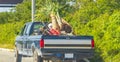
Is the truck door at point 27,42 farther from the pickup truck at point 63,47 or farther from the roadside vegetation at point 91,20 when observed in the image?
the pickup truck at point 63,47

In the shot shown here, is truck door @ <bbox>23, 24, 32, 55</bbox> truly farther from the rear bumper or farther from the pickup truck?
the rear bumper

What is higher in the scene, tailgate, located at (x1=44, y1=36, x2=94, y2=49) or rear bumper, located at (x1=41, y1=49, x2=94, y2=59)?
tailgate, located at (x1=44, y1=36, x2=94, y2=49)

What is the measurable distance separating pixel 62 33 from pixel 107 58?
7.39 feet

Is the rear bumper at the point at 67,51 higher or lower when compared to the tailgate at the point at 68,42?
lower

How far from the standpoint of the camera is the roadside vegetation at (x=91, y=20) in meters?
20.0

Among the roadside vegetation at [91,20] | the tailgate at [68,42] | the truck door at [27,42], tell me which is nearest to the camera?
the tailgate at [68,42]

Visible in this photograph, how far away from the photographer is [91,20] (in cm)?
2572

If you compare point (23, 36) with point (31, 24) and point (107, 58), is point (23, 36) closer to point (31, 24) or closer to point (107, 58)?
point (31, 24)

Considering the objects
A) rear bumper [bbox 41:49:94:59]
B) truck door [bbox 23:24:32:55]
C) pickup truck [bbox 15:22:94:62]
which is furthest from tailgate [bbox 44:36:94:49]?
truck door [bbox 23:24:32:55]

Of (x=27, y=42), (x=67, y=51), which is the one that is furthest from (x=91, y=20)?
(x=67, y=51)

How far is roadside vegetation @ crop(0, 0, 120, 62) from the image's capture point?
2003 centimetres

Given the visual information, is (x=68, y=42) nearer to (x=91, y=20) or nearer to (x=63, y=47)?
(x=63, y=47)

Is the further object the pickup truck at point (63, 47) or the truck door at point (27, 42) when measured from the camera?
the truck door at point (27, 42)

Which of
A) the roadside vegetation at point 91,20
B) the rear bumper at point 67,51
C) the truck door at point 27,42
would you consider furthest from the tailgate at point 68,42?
the truck door at point 27,42
